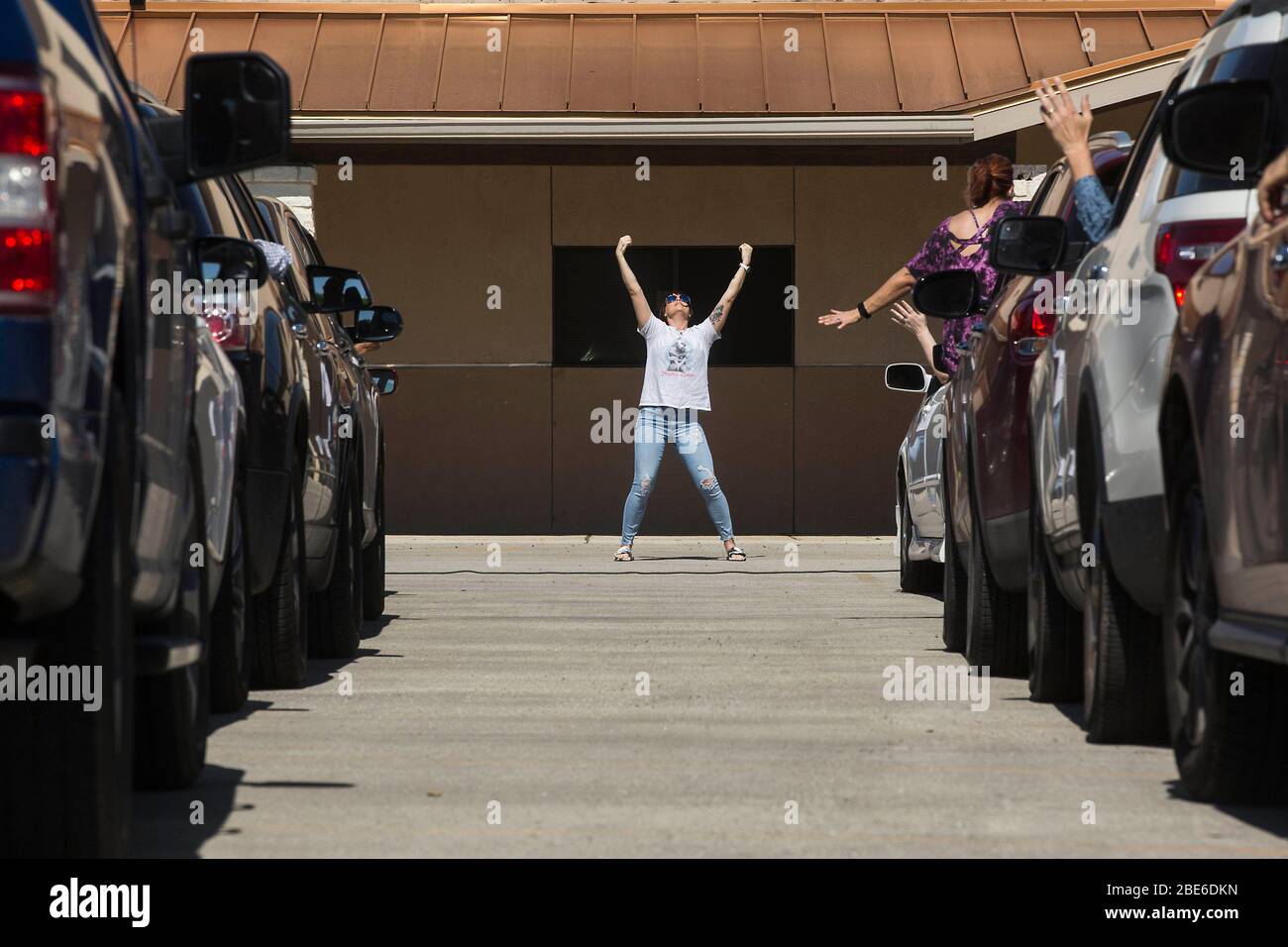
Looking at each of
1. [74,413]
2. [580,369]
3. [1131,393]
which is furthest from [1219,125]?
[580,369]

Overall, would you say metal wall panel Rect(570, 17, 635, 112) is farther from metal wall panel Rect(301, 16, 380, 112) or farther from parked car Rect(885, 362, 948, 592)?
parked car Rect(885, 362, 948, 592)

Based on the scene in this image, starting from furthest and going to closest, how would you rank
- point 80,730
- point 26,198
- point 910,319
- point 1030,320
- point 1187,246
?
point 910,319, point 1030,320, point 1187,246, point 80,730, point 26,198

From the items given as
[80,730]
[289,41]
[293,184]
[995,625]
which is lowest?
[995,625]

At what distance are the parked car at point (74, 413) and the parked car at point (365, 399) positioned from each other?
5036 mm

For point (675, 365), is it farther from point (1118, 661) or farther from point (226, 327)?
point (1118, 661)

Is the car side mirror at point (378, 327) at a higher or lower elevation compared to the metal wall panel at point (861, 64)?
lower

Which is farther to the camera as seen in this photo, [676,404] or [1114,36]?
[1114,36]

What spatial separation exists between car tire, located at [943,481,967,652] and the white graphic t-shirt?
24.2 ft

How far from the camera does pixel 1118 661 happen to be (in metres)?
6.35

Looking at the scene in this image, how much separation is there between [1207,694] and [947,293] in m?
3.89

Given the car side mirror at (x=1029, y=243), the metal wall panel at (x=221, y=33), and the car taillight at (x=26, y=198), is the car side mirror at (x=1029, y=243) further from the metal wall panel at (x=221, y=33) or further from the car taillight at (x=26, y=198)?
the metal wall panel at (x=221, y=33)

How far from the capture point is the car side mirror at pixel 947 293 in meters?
9.02

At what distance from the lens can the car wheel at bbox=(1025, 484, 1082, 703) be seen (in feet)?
24.1

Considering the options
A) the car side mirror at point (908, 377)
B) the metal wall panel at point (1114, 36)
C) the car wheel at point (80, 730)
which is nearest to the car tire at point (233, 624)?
Result: the car wheel at point (80, 730)
